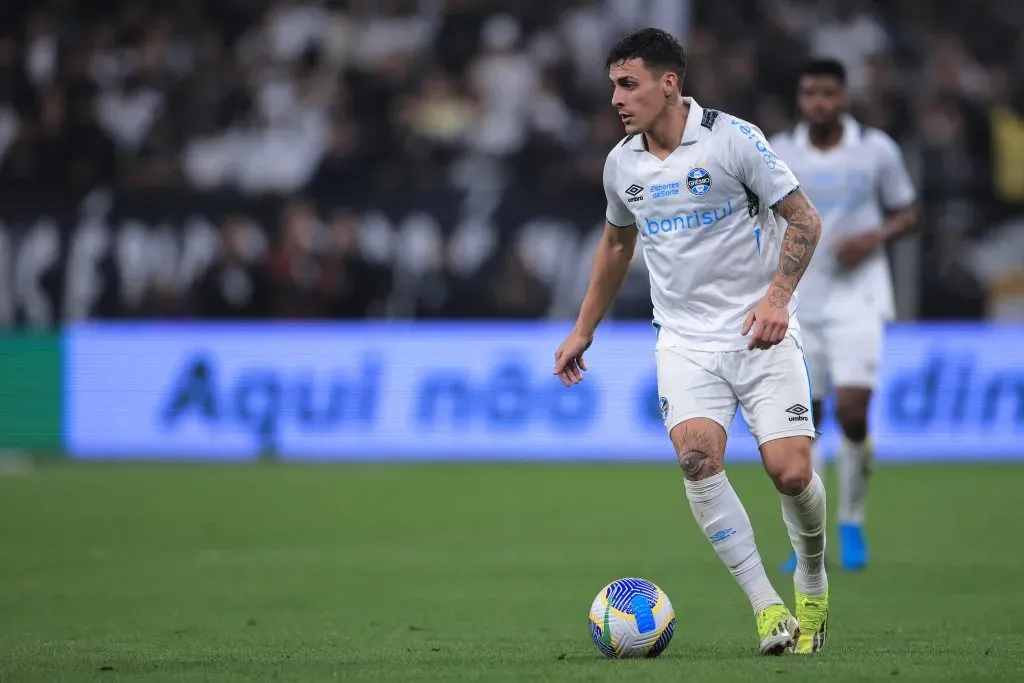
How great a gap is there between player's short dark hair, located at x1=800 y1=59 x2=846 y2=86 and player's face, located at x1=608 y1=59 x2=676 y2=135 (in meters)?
3.42

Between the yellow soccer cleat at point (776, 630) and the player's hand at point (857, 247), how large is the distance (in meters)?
4.06

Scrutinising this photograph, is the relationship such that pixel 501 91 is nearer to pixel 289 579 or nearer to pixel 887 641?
pixel 289 579

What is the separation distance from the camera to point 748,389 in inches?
254

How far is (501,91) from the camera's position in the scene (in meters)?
20.2

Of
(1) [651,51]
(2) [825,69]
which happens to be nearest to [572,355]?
(1) [651,51]

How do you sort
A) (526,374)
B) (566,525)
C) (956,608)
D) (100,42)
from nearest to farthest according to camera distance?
1. (956,608)
2. (566,525)
3. (526,374)
4. (100,42)

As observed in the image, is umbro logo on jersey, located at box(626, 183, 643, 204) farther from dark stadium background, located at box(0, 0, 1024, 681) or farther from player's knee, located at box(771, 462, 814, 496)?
dark stadium background, located at box(0, 0, 1024, 681)

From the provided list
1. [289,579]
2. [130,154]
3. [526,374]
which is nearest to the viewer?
[289,579]

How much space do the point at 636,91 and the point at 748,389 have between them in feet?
4.02

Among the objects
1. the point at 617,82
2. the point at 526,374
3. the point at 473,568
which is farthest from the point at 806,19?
the point at 617,82

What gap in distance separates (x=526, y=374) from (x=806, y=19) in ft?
24.1

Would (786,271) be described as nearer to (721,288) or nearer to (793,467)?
(721,288)

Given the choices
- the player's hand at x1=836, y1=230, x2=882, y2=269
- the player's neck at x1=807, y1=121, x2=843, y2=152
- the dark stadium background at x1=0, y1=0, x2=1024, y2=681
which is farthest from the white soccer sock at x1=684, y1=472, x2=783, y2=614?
the player's neck at x1=807, y1=121, x2=843, y2=152

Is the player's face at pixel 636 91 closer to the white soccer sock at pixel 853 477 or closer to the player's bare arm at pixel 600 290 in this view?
the player's bare arm at pixel 600 290
